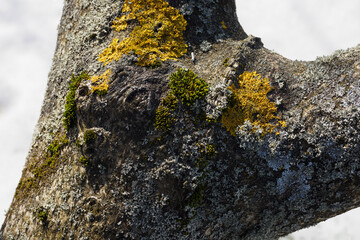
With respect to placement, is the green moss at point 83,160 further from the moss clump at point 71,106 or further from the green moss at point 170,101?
the green moss at point 170,101

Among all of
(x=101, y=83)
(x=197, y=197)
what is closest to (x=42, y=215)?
(x=101, y=83)

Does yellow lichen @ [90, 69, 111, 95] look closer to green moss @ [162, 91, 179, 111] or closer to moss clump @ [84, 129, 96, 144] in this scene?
moss clump @ [84, 129, 96, 144]

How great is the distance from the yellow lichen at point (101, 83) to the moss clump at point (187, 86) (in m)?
0.76

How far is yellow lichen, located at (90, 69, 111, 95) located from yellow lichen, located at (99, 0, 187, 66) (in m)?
0.21

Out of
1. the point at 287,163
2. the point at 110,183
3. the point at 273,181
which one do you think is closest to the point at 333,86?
the point at 287,163

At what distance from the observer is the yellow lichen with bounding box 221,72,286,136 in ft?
12.6

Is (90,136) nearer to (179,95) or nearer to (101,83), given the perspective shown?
(101,83)

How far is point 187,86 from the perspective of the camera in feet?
13.0

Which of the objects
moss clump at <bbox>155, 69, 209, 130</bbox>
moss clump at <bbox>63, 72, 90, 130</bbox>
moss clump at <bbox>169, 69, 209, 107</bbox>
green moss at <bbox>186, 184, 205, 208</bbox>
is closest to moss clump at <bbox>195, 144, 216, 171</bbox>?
green moss at <bbox>186, 184, 205, 208</bbox>

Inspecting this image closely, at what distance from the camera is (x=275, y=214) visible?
3.99 m

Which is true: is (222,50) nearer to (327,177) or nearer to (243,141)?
(243,141)

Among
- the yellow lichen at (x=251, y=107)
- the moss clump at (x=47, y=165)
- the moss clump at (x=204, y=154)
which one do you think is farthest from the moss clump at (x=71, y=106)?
the yellow lichen at (x=251, y=107)

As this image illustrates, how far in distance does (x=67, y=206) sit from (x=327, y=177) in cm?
304

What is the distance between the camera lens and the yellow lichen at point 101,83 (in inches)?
155
